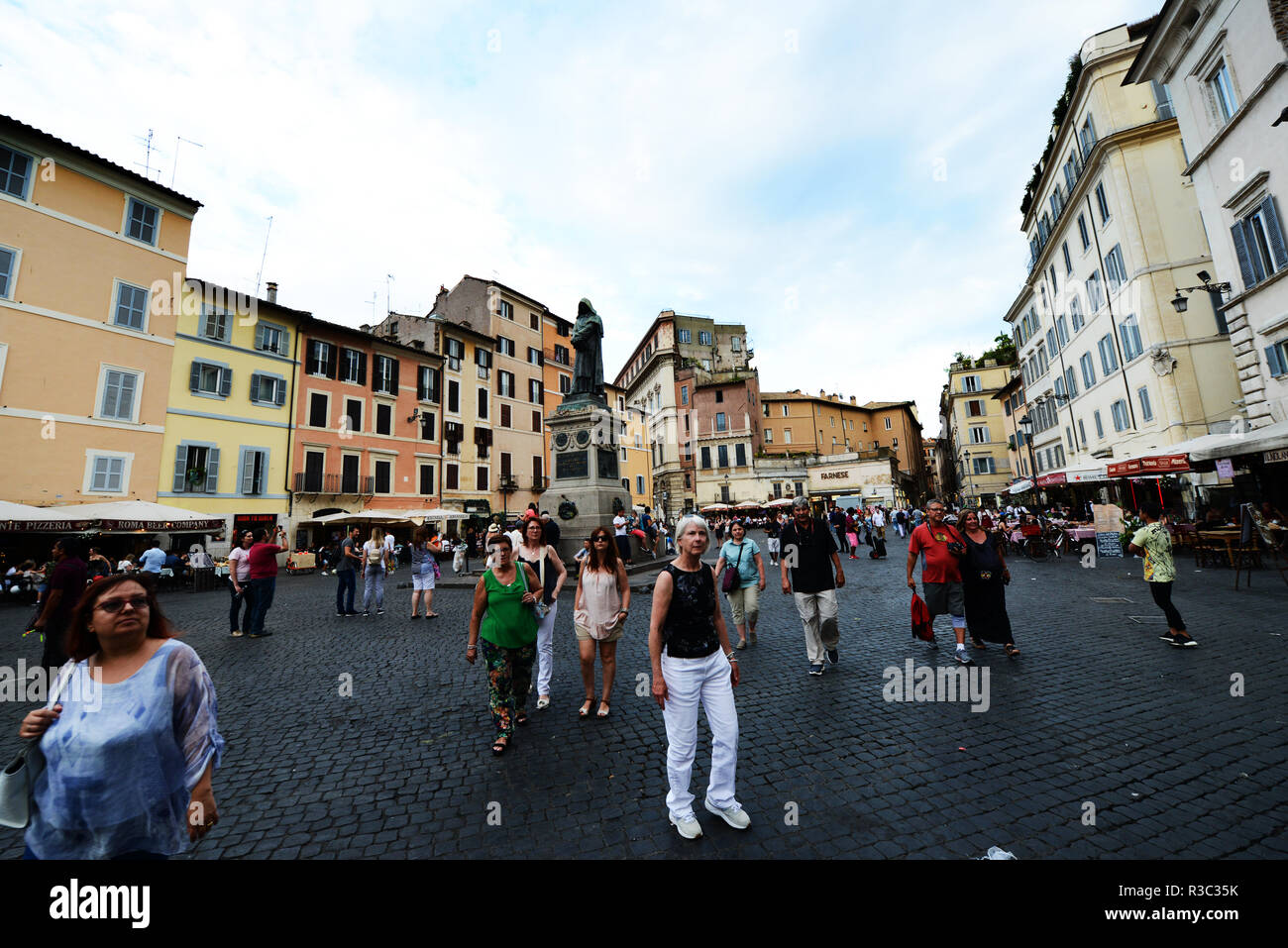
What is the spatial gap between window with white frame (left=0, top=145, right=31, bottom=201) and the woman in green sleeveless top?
82.0 ft

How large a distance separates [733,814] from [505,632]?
2.24 meters

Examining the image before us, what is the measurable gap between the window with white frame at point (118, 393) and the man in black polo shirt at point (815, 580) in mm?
24577

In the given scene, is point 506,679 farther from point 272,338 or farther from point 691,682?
point 272,338

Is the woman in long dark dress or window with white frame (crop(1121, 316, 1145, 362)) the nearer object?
the woman in long dark dress

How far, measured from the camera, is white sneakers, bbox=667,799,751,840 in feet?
9.26

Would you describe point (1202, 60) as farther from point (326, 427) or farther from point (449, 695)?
point (326, 427)

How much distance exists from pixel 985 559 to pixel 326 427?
28172mm

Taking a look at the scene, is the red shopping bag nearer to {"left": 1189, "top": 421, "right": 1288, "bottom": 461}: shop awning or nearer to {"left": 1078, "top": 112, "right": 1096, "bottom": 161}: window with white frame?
{"left": 1189, "top": 421, "right": 1288, "bottom": 461}: shop awning

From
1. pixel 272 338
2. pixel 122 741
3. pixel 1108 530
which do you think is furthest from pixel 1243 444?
pixel 272 338

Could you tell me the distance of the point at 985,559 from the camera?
6277mm

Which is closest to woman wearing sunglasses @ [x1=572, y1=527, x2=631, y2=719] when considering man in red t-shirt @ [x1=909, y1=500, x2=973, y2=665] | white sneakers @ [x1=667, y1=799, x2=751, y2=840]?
white sneakers @ [x1=667, y1=799, x2=751, y2=840]

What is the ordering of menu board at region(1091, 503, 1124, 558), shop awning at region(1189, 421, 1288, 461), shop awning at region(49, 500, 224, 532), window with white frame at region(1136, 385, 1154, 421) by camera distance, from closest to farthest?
1. shop awning at region(1189, 421, 1288, 461)
2. menu board at region(1091, 503, 1124, 558)
3. shop awning at region(49, 500, 224, 532)
4. window with white frame at region(1136, 385, 1154, 421)

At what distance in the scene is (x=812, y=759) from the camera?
3746 mm
